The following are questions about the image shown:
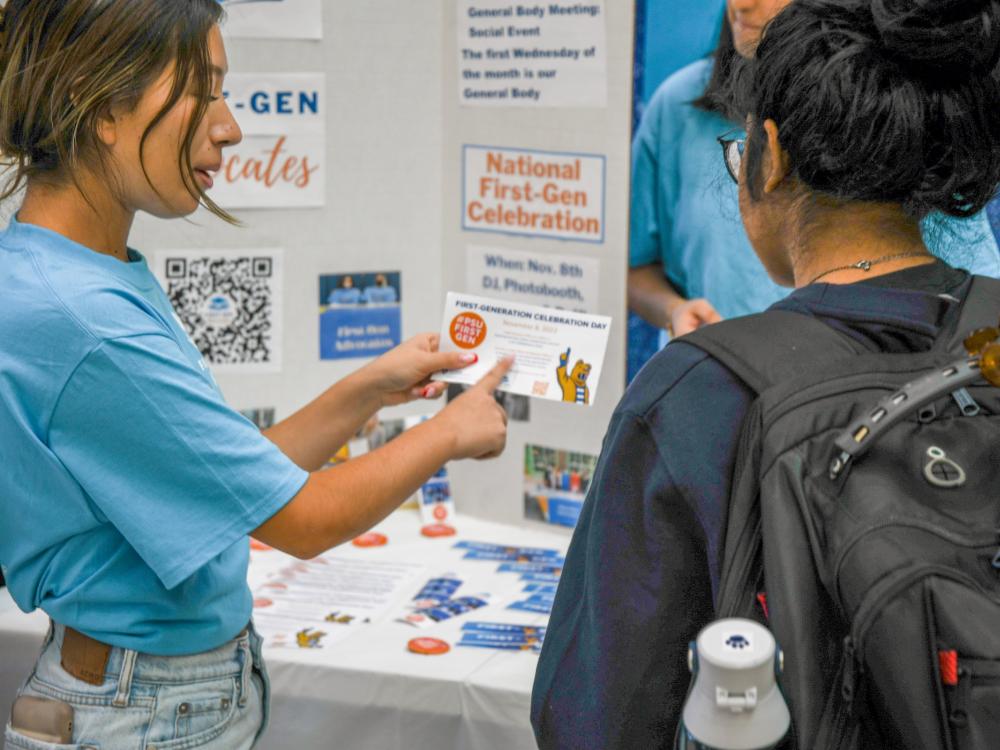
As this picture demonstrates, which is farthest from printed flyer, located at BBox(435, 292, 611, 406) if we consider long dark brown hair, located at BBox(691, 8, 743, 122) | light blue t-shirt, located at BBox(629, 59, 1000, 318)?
light blue t-shirt, located at BBox(629, 59, 1000, 318)

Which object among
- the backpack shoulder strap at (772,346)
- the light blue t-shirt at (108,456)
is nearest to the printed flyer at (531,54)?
the light blue t-shirt at (108,456)

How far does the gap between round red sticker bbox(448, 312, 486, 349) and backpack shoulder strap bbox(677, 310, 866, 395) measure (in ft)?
2.46

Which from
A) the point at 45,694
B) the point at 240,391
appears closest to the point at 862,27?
the point at 45,694

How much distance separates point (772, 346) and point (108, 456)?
0.65 metres

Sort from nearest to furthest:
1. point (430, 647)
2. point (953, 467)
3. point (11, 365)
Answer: point (953, 467) < point (11, 365) < point (430, 647)

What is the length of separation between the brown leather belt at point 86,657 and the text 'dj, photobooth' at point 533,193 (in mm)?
1298

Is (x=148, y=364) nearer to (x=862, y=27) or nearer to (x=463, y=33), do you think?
(x=862, y=27)

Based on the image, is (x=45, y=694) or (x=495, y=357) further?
(x=495, y=357)

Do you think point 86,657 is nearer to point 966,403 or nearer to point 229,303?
point 966,403

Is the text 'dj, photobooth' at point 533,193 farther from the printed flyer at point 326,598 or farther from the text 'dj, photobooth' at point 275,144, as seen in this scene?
the printed flyer at point 326,598

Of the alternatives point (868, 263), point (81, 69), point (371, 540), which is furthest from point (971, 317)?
point (371, 540)

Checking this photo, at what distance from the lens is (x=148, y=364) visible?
118 centimetres

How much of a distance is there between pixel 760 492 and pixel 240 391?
5.41 ft

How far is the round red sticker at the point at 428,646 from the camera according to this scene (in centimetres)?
193
